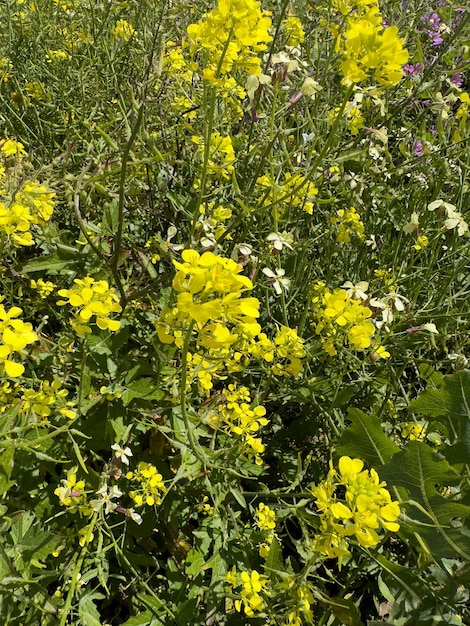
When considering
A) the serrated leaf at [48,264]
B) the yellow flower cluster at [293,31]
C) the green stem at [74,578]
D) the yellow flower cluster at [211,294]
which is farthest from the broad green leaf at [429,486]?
the yellow flower cluster at [293,31]

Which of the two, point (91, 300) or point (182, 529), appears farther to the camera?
point (182, 529)

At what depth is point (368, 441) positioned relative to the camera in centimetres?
121

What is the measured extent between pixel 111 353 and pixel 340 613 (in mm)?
810

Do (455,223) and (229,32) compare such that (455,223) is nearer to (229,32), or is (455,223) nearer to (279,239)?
(279,239)

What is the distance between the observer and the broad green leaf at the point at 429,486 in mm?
1032

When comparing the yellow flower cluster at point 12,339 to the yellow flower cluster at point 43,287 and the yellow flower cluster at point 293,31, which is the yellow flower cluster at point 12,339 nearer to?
the yellow flower cluster at point 43,287

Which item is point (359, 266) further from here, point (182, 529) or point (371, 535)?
point (371, 535)

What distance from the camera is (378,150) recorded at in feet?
5.78

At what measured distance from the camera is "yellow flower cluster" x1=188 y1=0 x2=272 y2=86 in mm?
987

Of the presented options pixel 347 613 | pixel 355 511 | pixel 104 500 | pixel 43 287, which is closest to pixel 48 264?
pixel 43 287

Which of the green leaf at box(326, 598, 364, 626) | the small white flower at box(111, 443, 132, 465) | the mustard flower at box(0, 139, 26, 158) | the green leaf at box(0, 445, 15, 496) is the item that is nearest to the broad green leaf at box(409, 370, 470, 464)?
the green leaf at box(326, 598, 364, 626)

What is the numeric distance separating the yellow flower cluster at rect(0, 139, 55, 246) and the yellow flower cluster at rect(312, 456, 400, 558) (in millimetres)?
778

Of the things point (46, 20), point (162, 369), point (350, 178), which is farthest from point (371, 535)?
point (46, 20)

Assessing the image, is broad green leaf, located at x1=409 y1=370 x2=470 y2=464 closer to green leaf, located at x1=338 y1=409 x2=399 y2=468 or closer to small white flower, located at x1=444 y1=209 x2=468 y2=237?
green leaf, located at x1=338 y1=409 x2=399 y2=468
